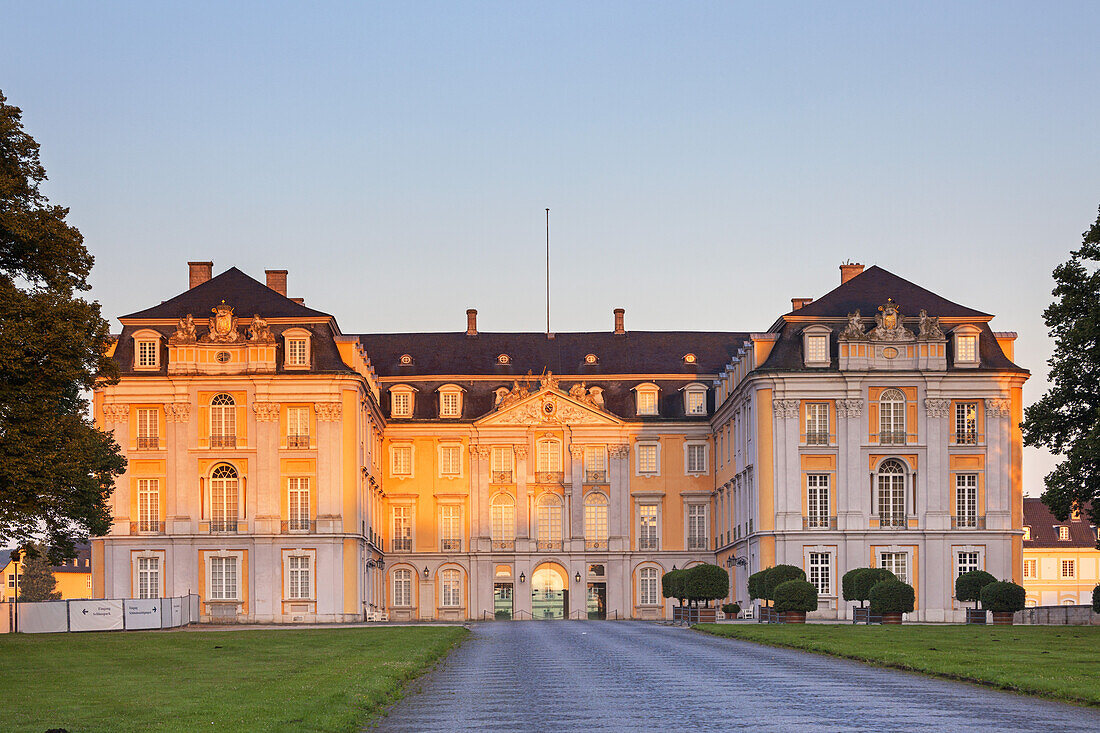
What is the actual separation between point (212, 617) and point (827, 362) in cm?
3006

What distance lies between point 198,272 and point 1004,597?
44.2 meters

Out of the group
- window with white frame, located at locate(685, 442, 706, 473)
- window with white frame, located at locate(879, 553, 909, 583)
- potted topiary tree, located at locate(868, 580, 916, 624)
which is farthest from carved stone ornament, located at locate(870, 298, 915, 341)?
potted topiary tree, located at locate(868, 580, 916, 624)

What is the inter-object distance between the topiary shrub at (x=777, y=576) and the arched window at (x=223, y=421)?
26.3m

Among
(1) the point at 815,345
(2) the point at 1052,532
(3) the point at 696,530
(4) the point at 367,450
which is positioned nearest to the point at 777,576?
(1) the point at 815,345

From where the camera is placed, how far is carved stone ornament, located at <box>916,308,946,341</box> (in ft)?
233

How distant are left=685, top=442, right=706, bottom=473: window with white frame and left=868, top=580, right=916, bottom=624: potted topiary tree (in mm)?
29746

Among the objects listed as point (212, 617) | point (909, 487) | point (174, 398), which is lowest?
point (212, 617)

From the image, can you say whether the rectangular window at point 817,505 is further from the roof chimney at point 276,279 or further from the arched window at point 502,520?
the roof chimney at point 276,279

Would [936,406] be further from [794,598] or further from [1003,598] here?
[794,598]

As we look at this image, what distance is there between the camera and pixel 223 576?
7162 cm

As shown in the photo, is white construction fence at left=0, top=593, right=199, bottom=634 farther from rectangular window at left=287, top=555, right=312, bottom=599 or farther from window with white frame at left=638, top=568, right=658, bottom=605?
window with white frame at left=638, top=568, right=658, bottom=605

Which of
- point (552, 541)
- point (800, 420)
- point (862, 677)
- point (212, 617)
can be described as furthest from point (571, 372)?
point (862, 677)

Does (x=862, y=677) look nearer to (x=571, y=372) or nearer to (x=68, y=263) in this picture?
(x=68, y=263)

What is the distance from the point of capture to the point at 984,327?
72.6 m
